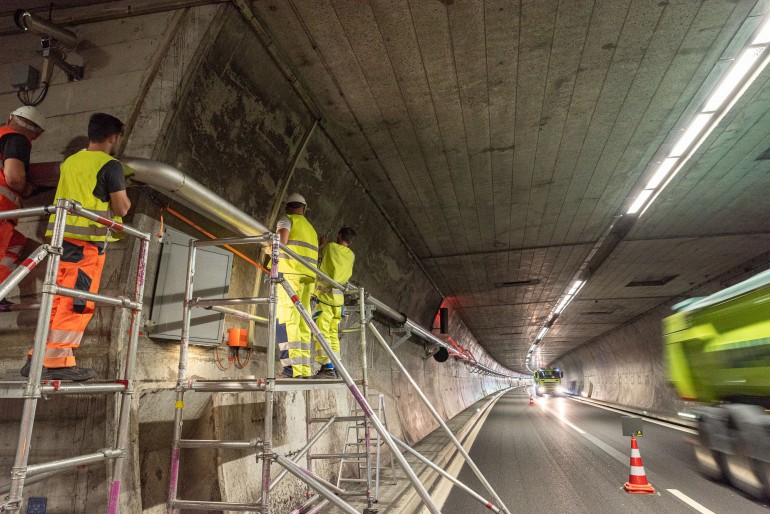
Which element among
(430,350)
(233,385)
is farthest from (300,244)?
(430,350)

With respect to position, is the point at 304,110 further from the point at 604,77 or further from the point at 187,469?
the point at 187,469

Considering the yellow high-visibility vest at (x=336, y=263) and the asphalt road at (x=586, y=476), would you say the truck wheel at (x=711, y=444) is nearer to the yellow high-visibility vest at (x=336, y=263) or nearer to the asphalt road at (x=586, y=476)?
the asphalt road at (x=586, y=476)

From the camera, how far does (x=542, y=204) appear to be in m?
8.84

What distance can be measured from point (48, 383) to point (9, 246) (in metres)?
1.61

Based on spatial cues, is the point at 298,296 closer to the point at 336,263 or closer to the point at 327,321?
the point at 327,321

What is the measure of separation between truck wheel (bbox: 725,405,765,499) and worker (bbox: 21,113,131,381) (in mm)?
6690

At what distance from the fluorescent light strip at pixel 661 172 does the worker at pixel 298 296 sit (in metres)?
5.96

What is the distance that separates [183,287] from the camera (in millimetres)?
4082

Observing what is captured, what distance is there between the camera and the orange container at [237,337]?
462 cm

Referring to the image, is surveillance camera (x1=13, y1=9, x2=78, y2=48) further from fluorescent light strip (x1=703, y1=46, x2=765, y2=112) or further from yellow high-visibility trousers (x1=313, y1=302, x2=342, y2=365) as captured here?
fluorescent light strip (x1=703, y1=46, x2=765, y2=112)

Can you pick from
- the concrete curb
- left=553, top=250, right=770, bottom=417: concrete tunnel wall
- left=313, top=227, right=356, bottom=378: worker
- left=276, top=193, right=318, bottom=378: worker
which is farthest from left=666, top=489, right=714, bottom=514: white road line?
left=553, top=250, right=770, bottom=417: concrete tunnel wall

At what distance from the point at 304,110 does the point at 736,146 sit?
656cm

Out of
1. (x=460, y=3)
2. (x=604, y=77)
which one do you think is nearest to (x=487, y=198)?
(x=604, y=77)

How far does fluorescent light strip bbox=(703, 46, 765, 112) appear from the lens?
489cm
